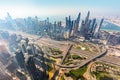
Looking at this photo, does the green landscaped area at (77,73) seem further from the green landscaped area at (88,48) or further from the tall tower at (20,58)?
the green landscaped area at (88,48)

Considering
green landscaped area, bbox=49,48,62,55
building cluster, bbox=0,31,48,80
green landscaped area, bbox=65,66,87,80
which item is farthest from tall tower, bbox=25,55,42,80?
green landscaped area, bbox=49,48,62,55

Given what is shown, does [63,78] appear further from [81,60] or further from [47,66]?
[81,60]

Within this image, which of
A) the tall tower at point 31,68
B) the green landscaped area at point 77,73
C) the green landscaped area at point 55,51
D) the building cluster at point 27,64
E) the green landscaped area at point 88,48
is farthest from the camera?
the green landscaped area at point 88,48

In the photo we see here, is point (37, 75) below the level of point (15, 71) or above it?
above

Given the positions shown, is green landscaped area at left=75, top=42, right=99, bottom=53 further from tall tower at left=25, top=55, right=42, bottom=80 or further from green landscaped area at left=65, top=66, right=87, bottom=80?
tall tower at left=25, top=55, right=42, bottom=80

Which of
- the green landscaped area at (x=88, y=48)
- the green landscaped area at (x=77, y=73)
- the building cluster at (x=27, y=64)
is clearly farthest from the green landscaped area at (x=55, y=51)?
the green landscaped area at (x=77, y=73)

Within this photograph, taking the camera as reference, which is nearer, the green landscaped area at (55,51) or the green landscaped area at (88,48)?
the green landscaped area at (55,51)

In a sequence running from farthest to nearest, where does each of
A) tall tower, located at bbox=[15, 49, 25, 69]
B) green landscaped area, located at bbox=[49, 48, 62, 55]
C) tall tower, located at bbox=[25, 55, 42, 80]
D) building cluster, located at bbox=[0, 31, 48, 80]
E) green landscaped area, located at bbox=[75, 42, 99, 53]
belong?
green landscaped area, located at bbox=[75, 42, 99, 53] < green landscaped area, located at bbox=[49, 48, 62, 55] < tall tower, located at bbox=[15, 49, 25, 69] < building cluster, located at bbox=[0, 31, 48, 80] < tall tower, located at bbox=[25, 55, 42, 80]

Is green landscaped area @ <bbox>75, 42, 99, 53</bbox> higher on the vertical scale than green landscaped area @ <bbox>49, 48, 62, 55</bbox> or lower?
lower

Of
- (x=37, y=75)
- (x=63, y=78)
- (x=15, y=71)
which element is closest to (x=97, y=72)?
(x=63, y=78)

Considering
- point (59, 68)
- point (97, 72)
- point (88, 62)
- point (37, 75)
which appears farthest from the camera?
point (88, 62)

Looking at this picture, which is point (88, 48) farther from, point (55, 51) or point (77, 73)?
point (77, 73)
